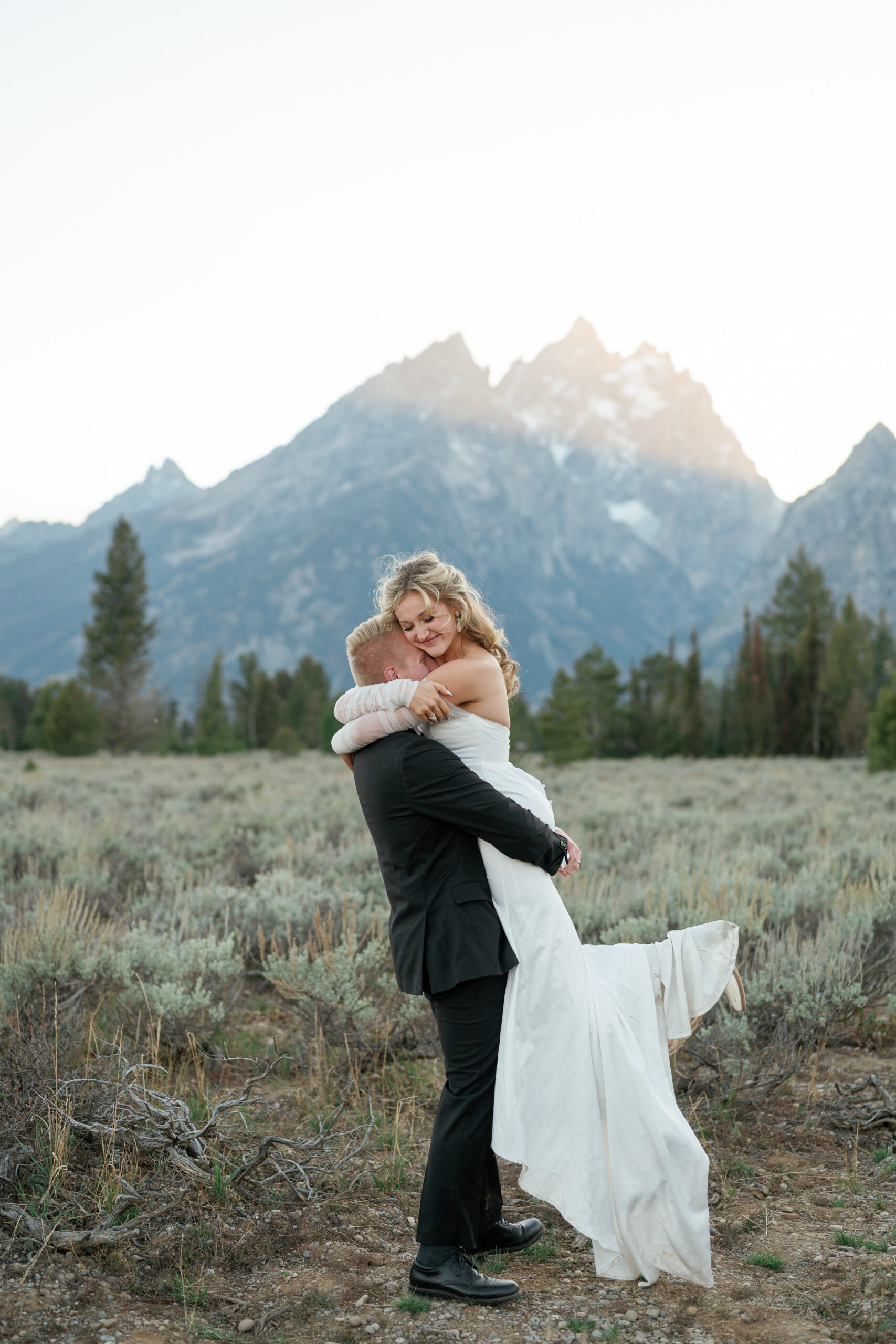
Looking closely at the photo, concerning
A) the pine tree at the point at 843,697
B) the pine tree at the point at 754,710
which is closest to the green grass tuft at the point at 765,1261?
the pine tree at the point at 843,697

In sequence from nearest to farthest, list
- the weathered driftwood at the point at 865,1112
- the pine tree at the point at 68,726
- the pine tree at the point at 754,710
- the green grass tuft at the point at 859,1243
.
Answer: the green grass tuft at the point at 859,1243 → the weathered driftwood at the point at 865,1112 → the pine tree at the point at 68,726 → the pine tree at the point at 754,710

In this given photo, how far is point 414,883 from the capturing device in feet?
9.48

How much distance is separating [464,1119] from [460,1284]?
0.47 meters

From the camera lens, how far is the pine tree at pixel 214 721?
41.7m

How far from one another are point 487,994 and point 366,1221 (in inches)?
45.9

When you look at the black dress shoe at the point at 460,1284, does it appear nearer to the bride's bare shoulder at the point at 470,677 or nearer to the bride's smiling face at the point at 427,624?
the bride's bare shoulder at the point at 470,677

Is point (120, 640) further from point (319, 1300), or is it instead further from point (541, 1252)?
point (319, 1300)

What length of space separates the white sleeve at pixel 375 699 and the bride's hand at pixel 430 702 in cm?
3

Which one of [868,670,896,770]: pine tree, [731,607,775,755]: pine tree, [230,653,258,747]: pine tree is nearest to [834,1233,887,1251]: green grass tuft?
[868,670,896,770]: pine tree

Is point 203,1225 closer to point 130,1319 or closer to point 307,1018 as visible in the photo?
point 130,1319

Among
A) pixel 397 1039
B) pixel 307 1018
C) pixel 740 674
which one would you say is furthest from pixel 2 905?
pixel 740 674

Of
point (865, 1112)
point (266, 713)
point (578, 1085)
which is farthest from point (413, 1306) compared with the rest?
point (266, 713)

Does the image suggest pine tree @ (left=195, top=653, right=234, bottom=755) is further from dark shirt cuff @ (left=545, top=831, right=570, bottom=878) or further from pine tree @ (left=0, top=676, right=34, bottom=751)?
dark shirt cuff @ (left=545, top=831, right=570, bottom=878)

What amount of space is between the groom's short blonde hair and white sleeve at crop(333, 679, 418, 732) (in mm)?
90
